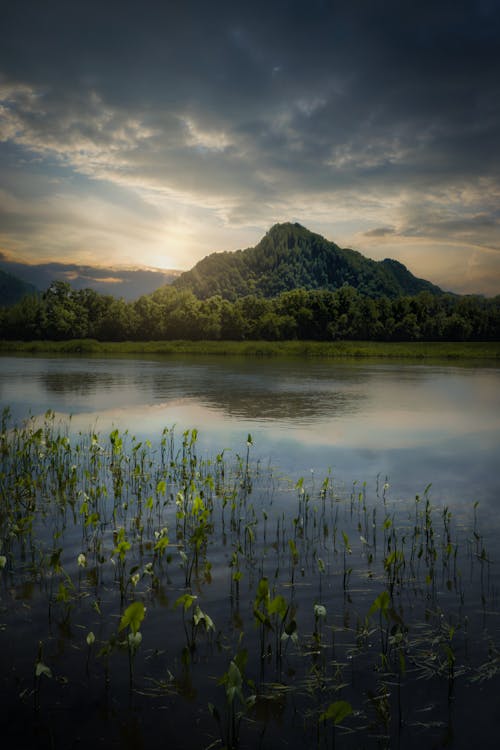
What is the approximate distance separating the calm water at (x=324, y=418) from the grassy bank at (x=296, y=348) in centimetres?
6348

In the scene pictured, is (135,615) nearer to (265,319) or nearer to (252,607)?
(252,607)

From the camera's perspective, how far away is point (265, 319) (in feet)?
505

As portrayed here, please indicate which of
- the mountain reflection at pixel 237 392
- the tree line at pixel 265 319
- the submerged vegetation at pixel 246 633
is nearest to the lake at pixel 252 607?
the submerged vegetation at pixel 246 633

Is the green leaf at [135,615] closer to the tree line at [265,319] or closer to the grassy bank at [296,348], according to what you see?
the grassy bank at [296,348]

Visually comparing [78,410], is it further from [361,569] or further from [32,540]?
[361,569]

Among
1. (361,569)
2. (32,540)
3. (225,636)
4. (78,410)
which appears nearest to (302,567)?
(361,569)

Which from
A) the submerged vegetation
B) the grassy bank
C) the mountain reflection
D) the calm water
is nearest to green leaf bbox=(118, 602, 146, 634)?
the submerged vegetation

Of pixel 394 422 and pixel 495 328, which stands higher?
pixel 495 328

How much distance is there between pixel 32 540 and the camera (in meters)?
10.7

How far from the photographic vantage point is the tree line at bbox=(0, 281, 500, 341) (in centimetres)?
14525

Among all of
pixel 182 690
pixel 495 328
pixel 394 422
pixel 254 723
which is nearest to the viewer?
pixel 254 723

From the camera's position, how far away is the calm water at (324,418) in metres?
18.5

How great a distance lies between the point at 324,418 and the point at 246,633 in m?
23.2

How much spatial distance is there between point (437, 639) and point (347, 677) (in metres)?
1.52
